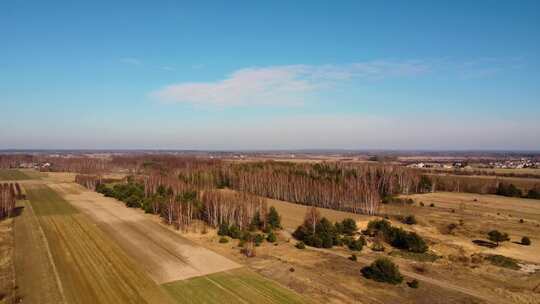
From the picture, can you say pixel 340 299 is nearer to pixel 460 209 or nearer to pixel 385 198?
pixel 460 209

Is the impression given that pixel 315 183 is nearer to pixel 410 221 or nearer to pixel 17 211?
pixel 410 221

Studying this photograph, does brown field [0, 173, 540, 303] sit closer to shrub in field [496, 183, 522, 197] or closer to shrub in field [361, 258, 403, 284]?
shrub in field [361, 258, 403, 284]

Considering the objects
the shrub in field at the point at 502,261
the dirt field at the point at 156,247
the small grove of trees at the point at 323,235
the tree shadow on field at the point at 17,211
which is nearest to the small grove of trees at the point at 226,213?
the dirt field at the point at 156,247

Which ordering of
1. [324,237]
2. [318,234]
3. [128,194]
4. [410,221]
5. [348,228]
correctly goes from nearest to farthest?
[324,237] → [318,234] → [348,228] → [410,221] → [128,194]

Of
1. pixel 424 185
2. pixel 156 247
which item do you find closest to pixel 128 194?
pixel 156 247

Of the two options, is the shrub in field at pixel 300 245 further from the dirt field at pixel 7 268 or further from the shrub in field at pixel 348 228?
the dirt field at pixel 7 268

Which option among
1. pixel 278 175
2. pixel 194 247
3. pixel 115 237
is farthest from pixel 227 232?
pixel 278 175
